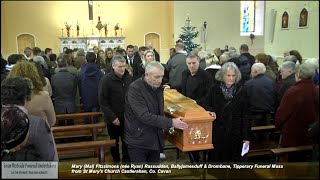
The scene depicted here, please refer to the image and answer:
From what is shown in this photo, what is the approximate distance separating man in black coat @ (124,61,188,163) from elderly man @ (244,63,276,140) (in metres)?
1.88

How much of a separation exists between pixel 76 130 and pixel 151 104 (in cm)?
154

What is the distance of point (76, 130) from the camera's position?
3.70 meters

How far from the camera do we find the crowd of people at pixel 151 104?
5.20 ft

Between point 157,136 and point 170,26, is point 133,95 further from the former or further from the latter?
point 170,26

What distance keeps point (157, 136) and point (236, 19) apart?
13.3 meters

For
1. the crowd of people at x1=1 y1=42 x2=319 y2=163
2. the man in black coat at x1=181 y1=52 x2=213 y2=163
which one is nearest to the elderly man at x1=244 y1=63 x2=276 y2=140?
the crowd of people at x1=1 y1=42 x2=319 y2=163

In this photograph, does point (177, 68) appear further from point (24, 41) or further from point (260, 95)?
point (24, 41)

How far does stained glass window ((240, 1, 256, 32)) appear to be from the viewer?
14367 mm

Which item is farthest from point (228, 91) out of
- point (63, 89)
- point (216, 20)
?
point (216, 20)

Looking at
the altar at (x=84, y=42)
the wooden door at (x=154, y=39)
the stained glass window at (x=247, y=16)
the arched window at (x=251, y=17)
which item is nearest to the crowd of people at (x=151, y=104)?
the altar at (x=84, y=42)

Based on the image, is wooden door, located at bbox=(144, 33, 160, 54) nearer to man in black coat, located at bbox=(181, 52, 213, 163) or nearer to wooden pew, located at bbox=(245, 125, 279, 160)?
man in black coat, located at bbox=(181, 52, 213, 163)

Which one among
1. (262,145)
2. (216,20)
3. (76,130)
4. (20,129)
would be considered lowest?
(262,145)

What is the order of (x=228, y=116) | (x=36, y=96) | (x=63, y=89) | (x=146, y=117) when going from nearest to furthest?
(x=146, y=117)
(x=36, y=96)
(x=228, y=116)
(x=63, y=89)

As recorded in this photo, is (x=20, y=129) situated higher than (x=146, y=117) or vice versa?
(x=20, y=129)
